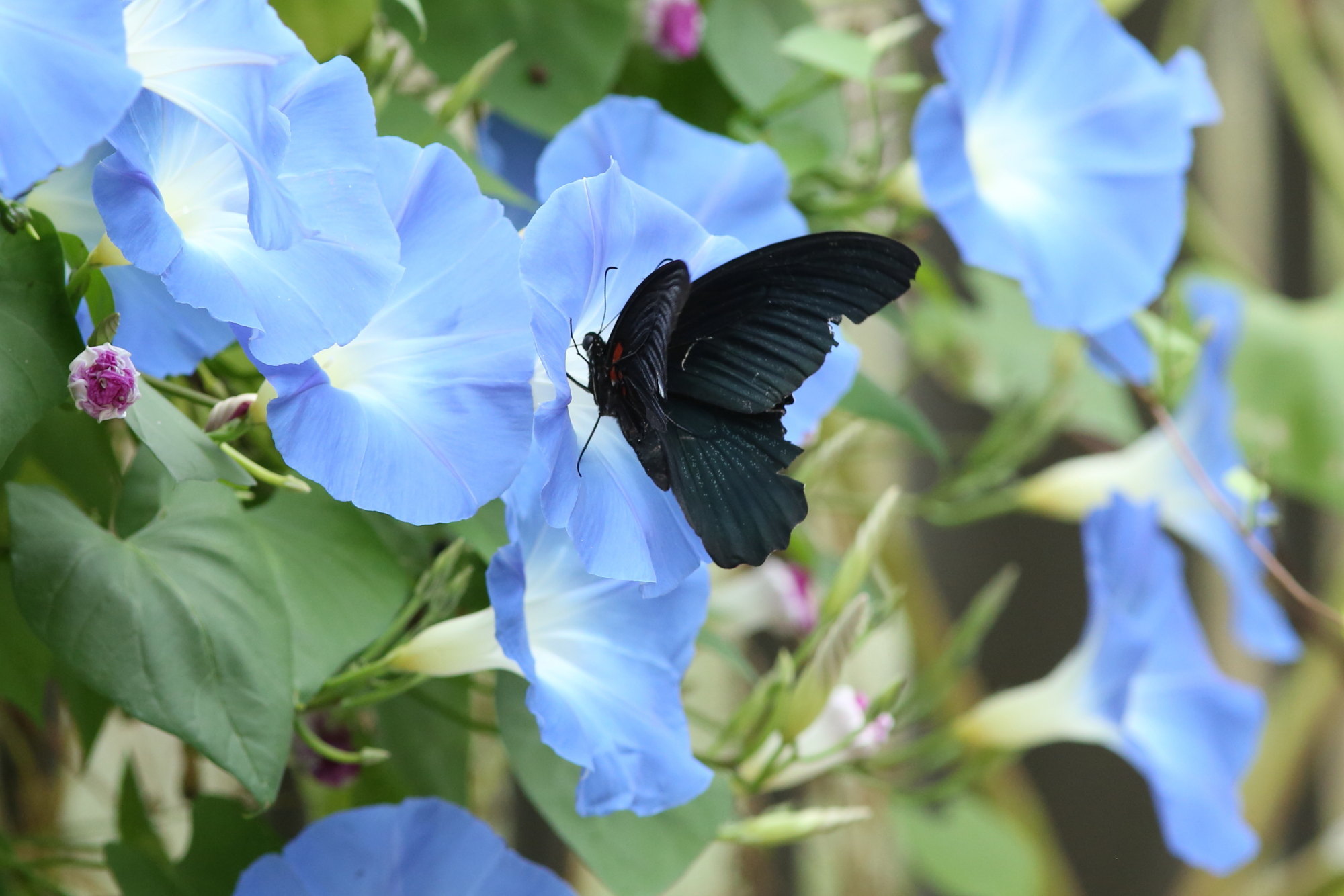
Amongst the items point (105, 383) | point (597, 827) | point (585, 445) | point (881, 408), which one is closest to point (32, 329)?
point (105, 383)

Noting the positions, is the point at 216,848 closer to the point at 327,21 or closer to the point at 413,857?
the point at 413,857

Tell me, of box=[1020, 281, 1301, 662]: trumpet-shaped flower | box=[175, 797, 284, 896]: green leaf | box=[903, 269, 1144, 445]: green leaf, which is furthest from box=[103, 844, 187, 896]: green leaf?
box=[903, 269, 1144, 445]: green leaf

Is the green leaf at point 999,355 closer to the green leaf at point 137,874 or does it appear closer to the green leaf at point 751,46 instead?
the green leaf at point 751,46

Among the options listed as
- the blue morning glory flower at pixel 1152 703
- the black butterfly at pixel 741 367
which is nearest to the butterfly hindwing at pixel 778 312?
the black butterfly at pixel 741 367

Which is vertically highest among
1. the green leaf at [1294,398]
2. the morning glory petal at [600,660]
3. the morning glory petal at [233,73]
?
the morning glory petal at [233,73]

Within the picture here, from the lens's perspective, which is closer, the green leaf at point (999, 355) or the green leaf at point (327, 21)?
the green leaf at point (327, 21)
